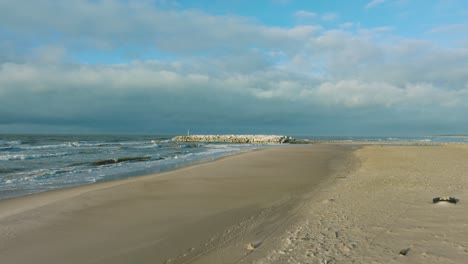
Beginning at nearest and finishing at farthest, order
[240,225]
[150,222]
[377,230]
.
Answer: [377,230], [240,225], [150,222]

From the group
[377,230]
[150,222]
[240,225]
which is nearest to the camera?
[377,230]

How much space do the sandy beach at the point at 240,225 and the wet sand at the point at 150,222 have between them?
22mm

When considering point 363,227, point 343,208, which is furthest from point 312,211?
point 363,227

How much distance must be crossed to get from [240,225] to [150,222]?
6.74 ft

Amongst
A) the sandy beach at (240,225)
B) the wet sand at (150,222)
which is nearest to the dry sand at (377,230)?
the sandy beach at (240,225)

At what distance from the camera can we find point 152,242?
18.5 feet

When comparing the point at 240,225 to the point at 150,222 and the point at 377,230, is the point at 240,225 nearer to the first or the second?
the point at 150,222

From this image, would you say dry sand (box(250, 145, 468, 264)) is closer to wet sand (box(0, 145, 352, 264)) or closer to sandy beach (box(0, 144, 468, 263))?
sandy beach (box(0, 144, 468, 263))

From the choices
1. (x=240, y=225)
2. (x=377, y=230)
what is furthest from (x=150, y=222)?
(x=377, y=230)

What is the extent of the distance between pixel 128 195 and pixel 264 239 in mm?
5806

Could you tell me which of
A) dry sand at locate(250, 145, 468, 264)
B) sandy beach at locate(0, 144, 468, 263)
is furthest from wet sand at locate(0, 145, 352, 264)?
dry sand at locate(250, 145, 468, 264)

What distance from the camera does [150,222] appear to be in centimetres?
690

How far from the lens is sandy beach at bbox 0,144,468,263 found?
492cm

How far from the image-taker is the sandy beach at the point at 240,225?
4922 millimetres
